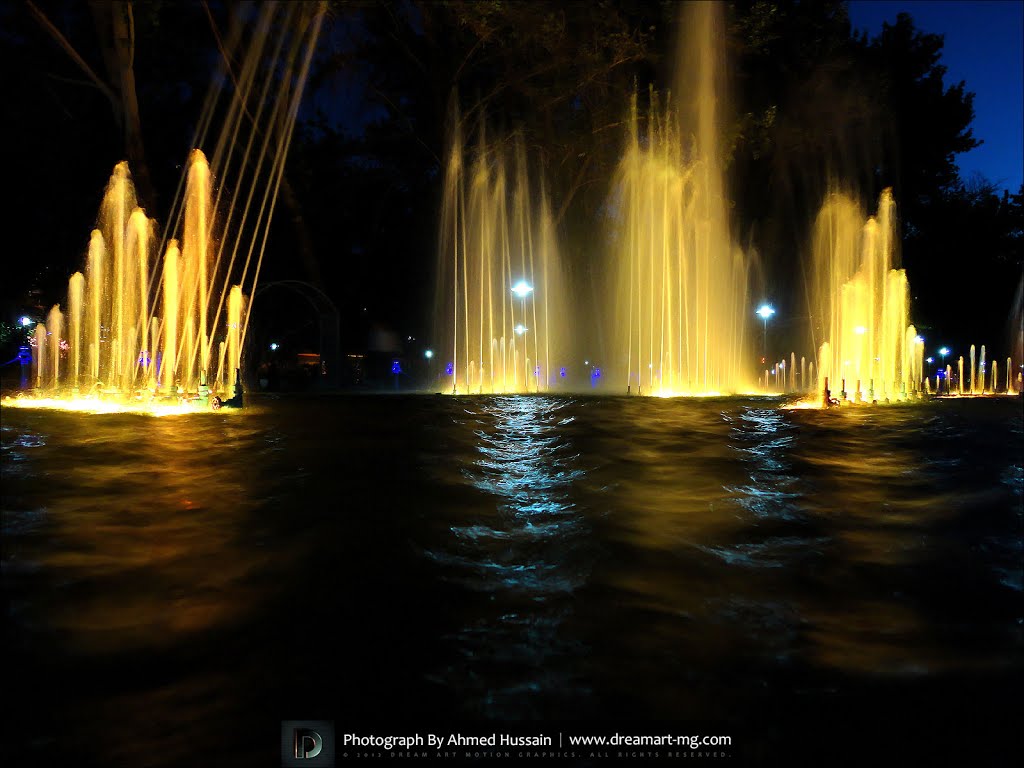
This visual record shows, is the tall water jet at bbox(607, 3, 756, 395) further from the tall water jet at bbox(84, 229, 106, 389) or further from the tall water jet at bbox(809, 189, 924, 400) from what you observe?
the tall water jet at bbox(84, 229, 106, 389)

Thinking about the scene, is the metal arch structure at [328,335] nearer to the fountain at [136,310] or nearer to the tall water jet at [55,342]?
the fountain at [136,310]

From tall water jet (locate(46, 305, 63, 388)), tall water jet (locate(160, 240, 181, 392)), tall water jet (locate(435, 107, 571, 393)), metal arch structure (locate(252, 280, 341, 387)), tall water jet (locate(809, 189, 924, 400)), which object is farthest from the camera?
metal arch structure (locate(252, 280, 341, 387))

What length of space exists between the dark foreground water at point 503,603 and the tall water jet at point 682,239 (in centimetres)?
1938

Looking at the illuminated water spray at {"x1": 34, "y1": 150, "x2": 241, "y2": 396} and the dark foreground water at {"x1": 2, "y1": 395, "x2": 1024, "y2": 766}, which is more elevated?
the illuminated water spray at {"x1": 34, "y1": 150, "x2": 241, "y2": 396}

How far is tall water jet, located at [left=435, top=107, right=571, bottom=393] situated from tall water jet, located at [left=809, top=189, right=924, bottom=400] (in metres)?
11.3

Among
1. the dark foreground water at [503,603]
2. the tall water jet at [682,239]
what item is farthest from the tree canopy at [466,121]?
the dark foreground water at [503,603]

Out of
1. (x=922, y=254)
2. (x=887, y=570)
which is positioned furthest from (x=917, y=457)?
(x=922, y=254)

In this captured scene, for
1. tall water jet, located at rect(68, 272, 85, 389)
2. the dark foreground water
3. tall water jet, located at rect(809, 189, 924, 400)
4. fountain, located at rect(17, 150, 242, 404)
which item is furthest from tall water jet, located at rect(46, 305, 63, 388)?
tall water jet, located at rect(809, 189, 924, 400)

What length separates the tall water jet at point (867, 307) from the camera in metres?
29.3

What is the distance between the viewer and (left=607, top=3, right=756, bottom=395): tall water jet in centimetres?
2736

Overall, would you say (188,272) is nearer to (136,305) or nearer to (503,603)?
(136,305)

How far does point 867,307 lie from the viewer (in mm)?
29766

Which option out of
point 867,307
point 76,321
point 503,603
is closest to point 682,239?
point 867,307

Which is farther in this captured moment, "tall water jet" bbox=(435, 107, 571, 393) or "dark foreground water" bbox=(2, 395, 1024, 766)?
"tall water jet" bbox=(435, 107, 571, 393)
